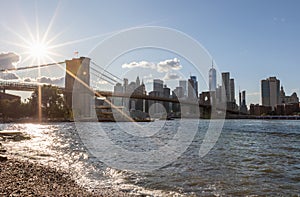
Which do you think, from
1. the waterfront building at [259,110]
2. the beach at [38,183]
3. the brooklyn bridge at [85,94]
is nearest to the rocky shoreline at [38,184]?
the beach at [38,183]

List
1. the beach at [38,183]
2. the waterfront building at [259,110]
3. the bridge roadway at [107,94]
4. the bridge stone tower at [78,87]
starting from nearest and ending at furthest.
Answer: the beach at [38,183] → the bridge roadway at [107,94] → the bridge stone tower at [78,87] → the waterfront building at [259,110]

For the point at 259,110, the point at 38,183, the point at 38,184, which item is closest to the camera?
the point at 38,184

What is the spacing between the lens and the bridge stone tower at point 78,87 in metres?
67.0

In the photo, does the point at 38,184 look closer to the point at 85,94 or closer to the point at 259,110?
the point at 85,94

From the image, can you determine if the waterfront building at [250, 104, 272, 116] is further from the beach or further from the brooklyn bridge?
the beach

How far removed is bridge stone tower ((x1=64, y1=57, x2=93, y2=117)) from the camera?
67000mm

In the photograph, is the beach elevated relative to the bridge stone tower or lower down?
lower down

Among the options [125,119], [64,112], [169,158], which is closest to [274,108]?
[125,119]

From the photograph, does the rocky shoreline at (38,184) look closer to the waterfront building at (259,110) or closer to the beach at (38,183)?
the beach at (38,183)

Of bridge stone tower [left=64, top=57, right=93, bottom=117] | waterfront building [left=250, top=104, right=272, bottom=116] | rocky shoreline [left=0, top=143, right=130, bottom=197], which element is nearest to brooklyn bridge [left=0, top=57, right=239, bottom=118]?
bridge stone tower [left=64, top=57, right=93, bottom=117]

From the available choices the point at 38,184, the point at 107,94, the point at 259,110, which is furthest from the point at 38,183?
the point at 259,110

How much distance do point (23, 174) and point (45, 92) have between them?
238 feet

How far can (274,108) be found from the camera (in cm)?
14912

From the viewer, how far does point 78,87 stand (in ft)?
219
